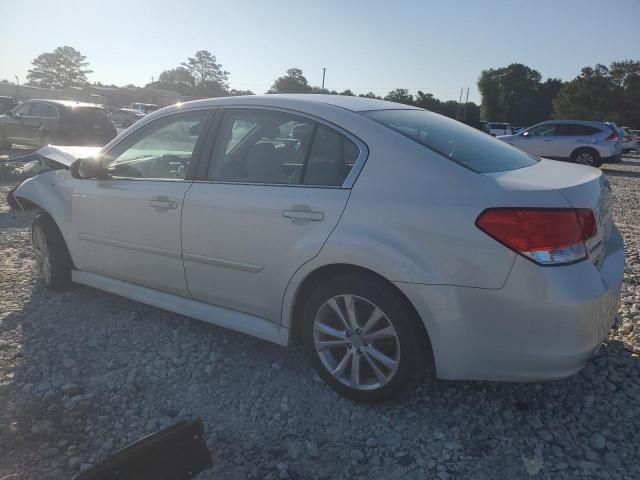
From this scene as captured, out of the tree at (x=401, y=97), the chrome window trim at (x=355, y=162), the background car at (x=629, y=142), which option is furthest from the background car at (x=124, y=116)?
the chrome window trim at (x=355, y=162)

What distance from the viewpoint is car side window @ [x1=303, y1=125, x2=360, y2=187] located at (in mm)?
2678

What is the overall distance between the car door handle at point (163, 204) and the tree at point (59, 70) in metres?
105

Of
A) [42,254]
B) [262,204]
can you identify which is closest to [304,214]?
[262,204]

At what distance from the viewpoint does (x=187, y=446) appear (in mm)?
2158

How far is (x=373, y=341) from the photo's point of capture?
263 cm

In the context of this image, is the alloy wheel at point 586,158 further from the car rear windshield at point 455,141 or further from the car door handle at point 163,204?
the car door handle at point 163,204

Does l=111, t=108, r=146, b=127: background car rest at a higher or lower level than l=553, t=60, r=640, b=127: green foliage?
lower

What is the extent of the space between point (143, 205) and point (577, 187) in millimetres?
2599

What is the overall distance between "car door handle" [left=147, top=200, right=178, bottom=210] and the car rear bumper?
62.9 inches

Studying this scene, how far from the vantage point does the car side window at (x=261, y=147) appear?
289cm

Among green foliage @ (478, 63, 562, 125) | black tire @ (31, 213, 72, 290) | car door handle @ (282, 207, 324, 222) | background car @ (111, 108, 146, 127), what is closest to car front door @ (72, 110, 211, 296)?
black tire @ (31, 213, 72, 290)

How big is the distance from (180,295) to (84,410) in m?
0.93

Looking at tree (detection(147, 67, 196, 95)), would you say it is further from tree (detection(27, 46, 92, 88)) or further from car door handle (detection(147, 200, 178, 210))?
car door handle (detection(147, 200, 178, 210))

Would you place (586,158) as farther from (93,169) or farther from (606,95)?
(606,95)
